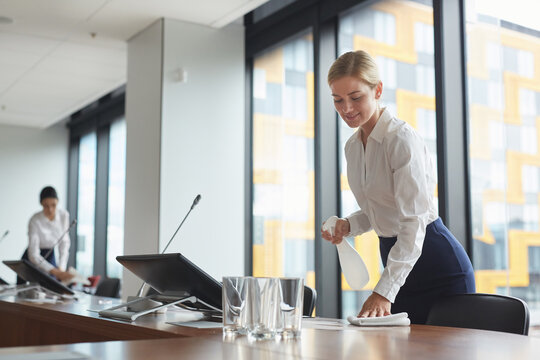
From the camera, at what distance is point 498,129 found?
11.4ft

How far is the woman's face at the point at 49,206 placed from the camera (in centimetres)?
608

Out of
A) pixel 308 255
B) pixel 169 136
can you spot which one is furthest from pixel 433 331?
pixel 169 136

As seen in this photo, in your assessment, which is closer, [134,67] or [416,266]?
[416,266]

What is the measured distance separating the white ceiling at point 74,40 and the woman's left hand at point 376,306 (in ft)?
11.0

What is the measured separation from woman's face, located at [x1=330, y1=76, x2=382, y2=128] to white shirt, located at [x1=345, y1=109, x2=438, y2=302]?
5cm

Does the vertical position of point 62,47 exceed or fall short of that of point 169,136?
it exceeds it

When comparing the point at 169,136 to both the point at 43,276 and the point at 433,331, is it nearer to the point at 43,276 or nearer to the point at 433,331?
the point at 43,276

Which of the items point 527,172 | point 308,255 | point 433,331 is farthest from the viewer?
point 308,255

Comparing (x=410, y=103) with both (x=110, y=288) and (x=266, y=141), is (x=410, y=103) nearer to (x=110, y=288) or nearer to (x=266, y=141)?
(x=266, y=141)

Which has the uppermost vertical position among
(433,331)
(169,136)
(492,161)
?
(169,136)

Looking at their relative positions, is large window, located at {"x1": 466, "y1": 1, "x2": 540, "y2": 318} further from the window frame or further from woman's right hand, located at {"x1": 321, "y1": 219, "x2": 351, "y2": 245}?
woman's right hand, located at {"x1": 321, "y1": 219, "x2": 351, "y2": 245}

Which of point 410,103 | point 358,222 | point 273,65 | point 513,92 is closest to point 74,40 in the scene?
point 273,65

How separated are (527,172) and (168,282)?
83.5 inches

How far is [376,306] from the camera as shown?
6.14ft
